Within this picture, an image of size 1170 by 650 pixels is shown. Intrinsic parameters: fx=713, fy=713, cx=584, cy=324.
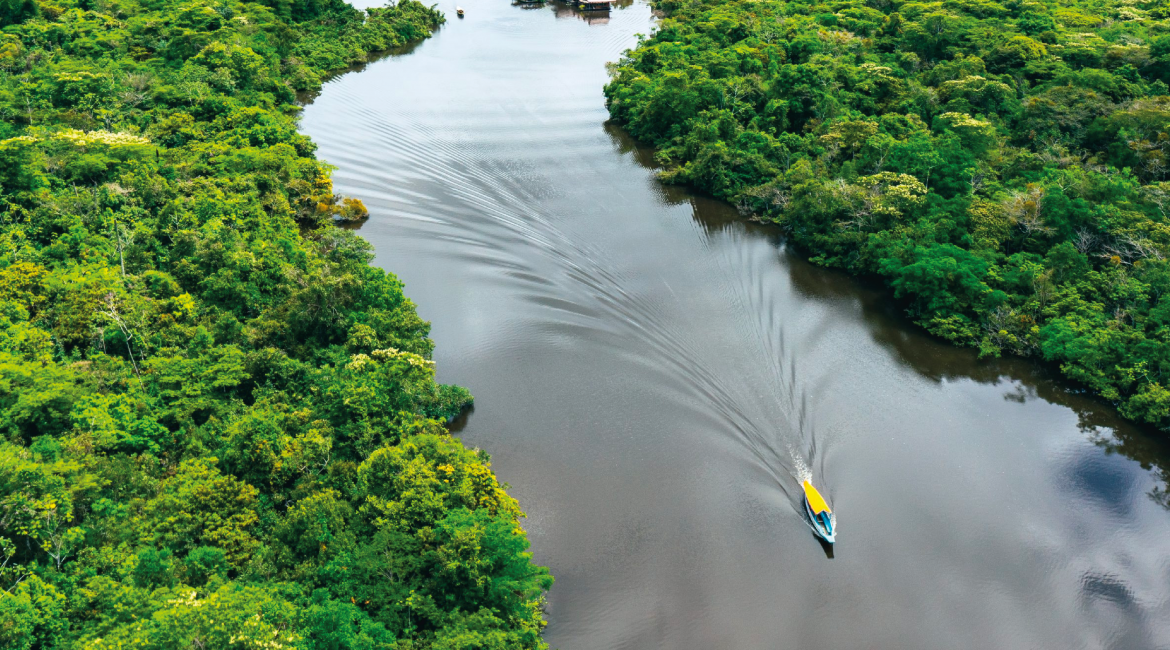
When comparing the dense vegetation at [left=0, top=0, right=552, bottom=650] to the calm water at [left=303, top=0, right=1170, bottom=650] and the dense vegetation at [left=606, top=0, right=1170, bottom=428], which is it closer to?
the calm water at [left=303, top=0, right=1170, bottom=650]

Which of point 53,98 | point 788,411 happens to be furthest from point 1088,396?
point 53,98

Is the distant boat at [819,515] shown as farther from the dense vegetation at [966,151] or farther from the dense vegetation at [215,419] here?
the dense vegetation at [966,151]

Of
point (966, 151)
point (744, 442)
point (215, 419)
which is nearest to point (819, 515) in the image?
point (744, 442)

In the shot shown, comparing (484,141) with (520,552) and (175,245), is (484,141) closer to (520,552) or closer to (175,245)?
(175,245)

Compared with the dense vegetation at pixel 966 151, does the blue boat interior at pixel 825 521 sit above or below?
below

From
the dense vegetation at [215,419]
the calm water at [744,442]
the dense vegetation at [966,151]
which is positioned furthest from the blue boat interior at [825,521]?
the dense vegetation at [966,151]

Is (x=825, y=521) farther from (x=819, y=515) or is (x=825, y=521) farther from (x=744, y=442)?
(x=744, y=442)

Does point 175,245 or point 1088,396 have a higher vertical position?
point 175,245
